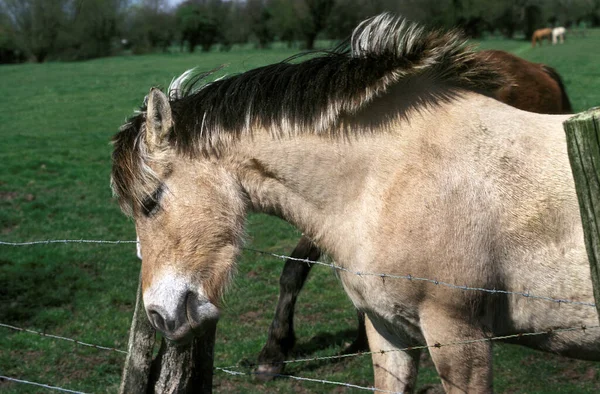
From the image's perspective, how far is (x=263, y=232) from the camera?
906cm

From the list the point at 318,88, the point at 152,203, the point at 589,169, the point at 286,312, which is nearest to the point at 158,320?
the point at 152,203

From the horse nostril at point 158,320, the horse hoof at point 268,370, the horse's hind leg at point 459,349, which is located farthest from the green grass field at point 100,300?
the horse's hind leg at point 459,349

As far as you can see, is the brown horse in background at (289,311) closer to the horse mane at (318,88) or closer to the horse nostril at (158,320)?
the horse mane at (318,88)

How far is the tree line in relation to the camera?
27.9 metres

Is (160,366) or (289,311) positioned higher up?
(160,366)

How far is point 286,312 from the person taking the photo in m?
5.48

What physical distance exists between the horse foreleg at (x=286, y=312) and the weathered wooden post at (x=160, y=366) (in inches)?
85.4

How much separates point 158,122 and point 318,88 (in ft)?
Answer: 2.42

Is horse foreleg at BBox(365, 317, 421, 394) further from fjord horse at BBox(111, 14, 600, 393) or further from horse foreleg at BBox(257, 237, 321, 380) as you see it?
horse foreleg at BBox(257, 237, 321, 380)

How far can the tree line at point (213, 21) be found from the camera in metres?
27.9

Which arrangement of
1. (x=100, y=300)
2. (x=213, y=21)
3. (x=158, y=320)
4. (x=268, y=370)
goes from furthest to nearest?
(x=213, y=21) < (x=100, y=300) < (x=268, y=370) < (x=158, y=320)

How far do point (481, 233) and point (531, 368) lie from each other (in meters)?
2.85

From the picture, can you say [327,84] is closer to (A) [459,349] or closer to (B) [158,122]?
(B) [158,122]

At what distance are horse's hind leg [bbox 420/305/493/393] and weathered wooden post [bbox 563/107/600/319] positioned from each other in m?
1.03
